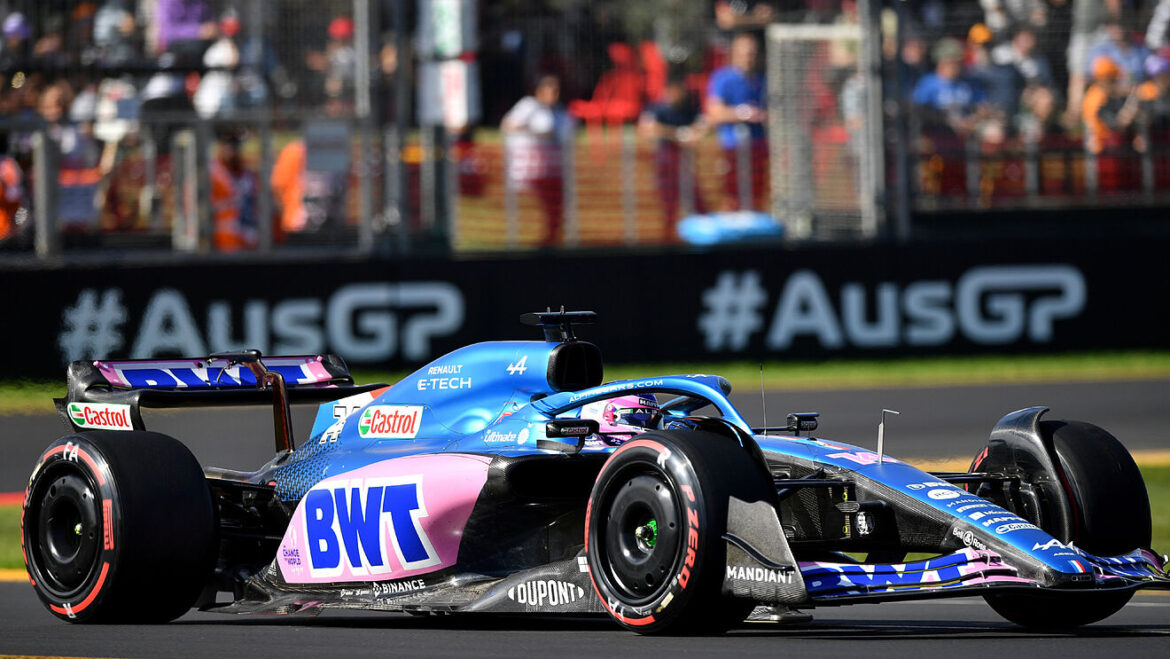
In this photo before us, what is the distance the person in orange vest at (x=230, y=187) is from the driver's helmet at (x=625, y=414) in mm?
9157

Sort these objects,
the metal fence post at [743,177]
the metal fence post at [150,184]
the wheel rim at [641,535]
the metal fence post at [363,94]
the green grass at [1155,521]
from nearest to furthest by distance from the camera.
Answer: the wheel rim at [641,535] → the green grass at [1155,521] → the metal fence post at [150,184] → the metal fence post at [363,94] → the metal fence post at [743,177]

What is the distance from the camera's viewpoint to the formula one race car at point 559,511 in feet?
18.5

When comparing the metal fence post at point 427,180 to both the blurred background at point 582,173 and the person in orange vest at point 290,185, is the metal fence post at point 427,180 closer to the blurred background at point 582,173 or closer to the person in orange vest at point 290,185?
the blurred background at point 582,173

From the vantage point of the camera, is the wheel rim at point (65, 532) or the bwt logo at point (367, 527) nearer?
the bwt logo at point (367, 527)

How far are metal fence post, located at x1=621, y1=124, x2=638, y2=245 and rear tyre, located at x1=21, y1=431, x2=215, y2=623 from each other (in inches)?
362

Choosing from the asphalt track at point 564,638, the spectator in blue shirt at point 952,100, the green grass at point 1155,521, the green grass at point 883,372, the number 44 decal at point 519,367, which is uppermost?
the spectator in blue shirt at point 952,100

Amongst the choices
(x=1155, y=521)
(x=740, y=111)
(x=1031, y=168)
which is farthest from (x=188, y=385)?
(x=1031, y=168)

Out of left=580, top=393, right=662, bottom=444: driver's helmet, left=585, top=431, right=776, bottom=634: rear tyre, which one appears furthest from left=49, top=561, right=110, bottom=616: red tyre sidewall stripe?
left=585, top=431, right=776, bottom=634: rear tyre

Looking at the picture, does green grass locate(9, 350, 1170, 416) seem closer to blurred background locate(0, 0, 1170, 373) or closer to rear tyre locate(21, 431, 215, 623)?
blurred background locate(0, 0, 1170, 373)

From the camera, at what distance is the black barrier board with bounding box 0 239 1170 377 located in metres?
15.4

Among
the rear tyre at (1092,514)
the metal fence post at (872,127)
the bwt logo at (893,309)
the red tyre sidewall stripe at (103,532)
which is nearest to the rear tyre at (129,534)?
the red tyre sidewall stripe at (103,532)

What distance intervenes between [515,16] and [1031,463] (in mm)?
10209

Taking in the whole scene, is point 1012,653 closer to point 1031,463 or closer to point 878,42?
point 1031,463

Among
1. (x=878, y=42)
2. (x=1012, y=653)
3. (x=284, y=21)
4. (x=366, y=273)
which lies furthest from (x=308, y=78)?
(x=1012, y=653)
